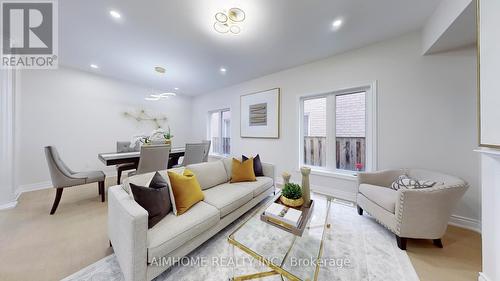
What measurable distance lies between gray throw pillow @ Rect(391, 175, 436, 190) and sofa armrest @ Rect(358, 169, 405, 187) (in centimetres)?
7

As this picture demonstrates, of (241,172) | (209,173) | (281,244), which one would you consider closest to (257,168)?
(241,172)

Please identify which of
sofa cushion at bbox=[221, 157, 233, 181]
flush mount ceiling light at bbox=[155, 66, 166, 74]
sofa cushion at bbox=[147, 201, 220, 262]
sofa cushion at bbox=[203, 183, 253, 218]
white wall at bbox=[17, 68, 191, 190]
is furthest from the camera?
flush mount ceiling light at bbox=[155, 66, 166, 74]

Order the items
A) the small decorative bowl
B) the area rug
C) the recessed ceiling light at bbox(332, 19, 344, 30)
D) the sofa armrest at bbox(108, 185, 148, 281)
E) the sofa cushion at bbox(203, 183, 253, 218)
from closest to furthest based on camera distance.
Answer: the sofa armrest at bbox(108, 185, 148, 281) < the area rug < the small decorative bowl < the sofa cushion at bbox(203, 183, 253, 218) < the recessed ceiling light at bbox(332, 19, 344, 30)

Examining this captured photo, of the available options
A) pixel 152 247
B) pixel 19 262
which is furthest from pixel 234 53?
pixel 19 262

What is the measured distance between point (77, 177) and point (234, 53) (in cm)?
321

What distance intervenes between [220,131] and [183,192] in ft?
12.7

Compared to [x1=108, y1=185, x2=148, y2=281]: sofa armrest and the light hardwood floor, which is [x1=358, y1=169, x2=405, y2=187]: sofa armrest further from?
[x1=108, y1=185, x2=148, y2=281]: sofa armrest

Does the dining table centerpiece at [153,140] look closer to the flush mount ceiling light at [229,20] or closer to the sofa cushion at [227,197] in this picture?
the sofa cushion at [227,197]

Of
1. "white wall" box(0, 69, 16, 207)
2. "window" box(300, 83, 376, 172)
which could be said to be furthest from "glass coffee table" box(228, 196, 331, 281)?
"white wall" box(0, 69, 16, 207)

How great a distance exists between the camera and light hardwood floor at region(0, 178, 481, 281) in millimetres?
1333

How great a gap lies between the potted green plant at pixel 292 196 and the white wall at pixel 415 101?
1645mm

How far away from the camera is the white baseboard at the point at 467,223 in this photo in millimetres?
1869

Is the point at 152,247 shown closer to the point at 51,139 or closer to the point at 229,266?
the point at 229,266

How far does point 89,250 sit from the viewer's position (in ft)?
5.13
